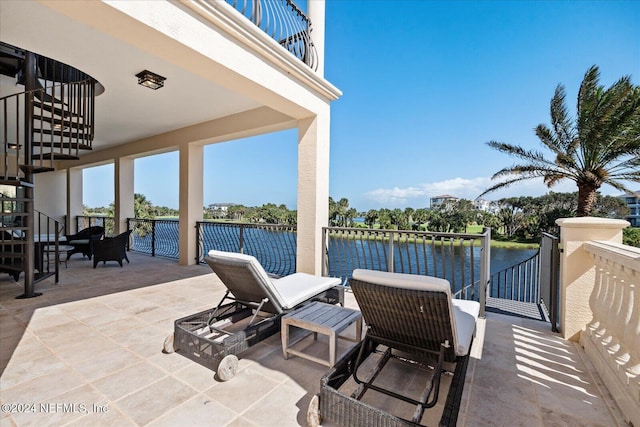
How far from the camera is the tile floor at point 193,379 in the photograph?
1796mm

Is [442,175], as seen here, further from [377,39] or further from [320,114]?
[320,114]

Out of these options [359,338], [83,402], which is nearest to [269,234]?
[359,338]

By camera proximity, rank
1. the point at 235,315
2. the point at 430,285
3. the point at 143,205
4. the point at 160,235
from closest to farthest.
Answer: the point at 430,285
the point at 235,315
the point at 160,235
the point at 143,205

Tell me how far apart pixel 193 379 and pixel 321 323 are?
1050 mm

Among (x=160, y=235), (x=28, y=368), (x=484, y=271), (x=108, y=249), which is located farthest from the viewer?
(x=160, y=235)

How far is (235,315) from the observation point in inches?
119

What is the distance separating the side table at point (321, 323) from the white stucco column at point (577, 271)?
7.04ft

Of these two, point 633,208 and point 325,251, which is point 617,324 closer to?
point 325,251

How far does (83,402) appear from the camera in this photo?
191 cm

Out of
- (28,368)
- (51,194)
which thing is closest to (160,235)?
(28,368)

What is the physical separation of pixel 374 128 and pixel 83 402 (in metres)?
21.2

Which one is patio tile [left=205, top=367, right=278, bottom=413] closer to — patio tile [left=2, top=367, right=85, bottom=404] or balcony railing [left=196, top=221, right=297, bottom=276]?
patio tile [left=2, top=367, right=85, bottom=404]

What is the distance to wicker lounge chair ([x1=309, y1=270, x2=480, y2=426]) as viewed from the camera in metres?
1.59

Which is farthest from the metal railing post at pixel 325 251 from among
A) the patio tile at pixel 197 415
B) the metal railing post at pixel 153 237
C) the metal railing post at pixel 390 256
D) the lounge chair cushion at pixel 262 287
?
the metal railing post at pixel 153 237
